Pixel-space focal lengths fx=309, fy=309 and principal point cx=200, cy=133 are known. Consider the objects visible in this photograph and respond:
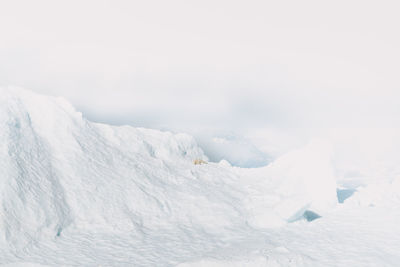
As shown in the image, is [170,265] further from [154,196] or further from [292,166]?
[292,166]

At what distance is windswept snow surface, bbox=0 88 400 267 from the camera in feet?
34.3

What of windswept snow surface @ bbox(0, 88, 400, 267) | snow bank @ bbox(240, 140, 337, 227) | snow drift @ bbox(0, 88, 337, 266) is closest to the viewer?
windswept snow surface @ bbox(0, 88, 400, 267)

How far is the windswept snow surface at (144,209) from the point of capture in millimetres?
10469

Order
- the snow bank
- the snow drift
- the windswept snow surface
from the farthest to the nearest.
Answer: the snow bank, the snow drift, the windswept snow surface

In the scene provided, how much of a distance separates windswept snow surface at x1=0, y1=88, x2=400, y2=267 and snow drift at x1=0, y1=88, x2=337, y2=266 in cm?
5

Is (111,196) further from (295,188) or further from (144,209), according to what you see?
(295,188)

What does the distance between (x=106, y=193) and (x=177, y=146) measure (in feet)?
48.5

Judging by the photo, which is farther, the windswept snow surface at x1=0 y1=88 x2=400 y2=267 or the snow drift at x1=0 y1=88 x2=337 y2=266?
the snow drift at x1=0 y1=88 x2=337 y2=266

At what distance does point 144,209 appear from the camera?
1452 centimetres

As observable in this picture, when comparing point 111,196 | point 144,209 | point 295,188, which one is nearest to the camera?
point 111,196

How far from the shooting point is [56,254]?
10.1 m

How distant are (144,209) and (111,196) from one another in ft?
5.40

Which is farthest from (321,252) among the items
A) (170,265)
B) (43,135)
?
(43,135)

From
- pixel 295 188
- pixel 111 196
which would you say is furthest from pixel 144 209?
pixel 295 188
